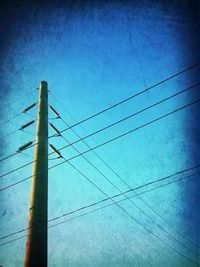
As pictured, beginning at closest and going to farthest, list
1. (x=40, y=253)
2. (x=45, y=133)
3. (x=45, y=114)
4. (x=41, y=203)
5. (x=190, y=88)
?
(x=40, y=253) → (x=41, y=203) → (x=190, y=88) → (x=45, y=133) → (x=45, y=114)

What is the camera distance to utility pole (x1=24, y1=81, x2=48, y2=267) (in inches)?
215

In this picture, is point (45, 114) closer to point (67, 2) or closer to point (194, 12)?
point (67, 2)

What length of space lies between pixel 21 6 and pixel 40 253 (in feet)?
27.7

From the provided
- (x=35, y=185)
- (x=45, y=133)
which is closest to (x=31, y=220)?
(x=35, y=185)

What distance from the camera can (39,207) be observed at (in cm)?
598

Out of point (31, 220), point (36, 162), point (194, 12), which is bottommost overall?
point (31, 220)

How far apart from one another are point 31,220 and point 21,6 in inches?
305

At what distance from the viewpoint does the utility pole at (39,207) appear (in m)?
5.46

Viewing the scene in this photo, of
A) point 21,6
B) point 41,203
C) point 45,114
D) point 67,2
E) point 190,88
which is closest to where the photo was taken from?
point 41,203

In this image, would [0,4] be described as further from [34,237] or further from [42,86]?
[34,237]

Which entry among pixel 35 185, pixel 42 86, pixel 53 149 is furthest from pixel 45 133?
pixel 42 86

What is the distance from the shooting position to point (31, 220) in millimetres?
5801

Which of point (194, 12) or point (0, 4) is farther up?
point (0, 4)

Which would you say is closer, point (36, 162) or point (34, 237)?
point (34, 237)
